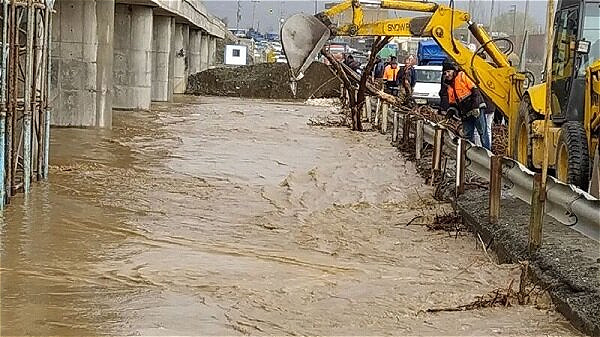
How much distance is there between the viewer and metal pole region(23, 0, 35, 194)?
1190cm

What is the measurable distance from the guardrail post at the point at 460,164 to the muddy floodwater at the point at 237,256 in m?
0.45

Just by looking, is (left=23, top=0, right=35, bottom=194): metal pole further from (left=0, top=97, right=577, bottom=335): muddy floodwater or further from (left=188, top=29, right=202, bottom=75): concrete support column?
(left=188, top=29, right=202, bottom=75): concrete support column

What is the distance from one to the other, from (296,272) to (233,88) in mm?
39975

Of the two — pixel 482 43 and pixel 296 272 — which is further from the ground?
pixel 482 43

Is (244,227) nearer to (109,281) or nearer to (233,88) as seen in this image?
(109,281)

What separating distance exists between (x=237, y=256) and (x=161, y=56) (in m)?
29.2

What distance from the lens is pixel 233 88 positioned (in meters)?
47.9

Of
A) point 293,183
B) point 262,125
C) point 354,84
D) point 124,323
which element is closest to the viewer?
point 124,323

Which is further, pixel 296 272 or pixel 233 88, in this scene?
pixel 233 88

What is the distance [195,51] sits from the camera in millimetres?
55719

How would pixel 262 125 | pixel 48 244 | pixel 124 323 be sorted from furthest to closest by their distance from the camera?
pixel 262 125
pixel 48 244
pixel 124 323

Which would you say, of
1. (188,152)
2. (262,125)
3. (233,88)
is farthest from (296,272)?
(233,88)

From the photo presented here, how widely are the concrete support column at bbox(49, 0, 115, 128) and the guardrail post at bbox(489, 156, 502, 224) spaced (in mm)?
14975

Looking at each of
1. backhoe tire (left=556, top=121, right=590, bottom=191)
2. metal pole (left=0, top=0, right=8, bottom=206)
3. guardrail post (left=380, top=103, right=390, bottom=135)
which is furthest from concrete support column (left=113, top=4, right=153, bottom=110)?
backhoe tire (left=556, top=121, right=590, bottom=191)
